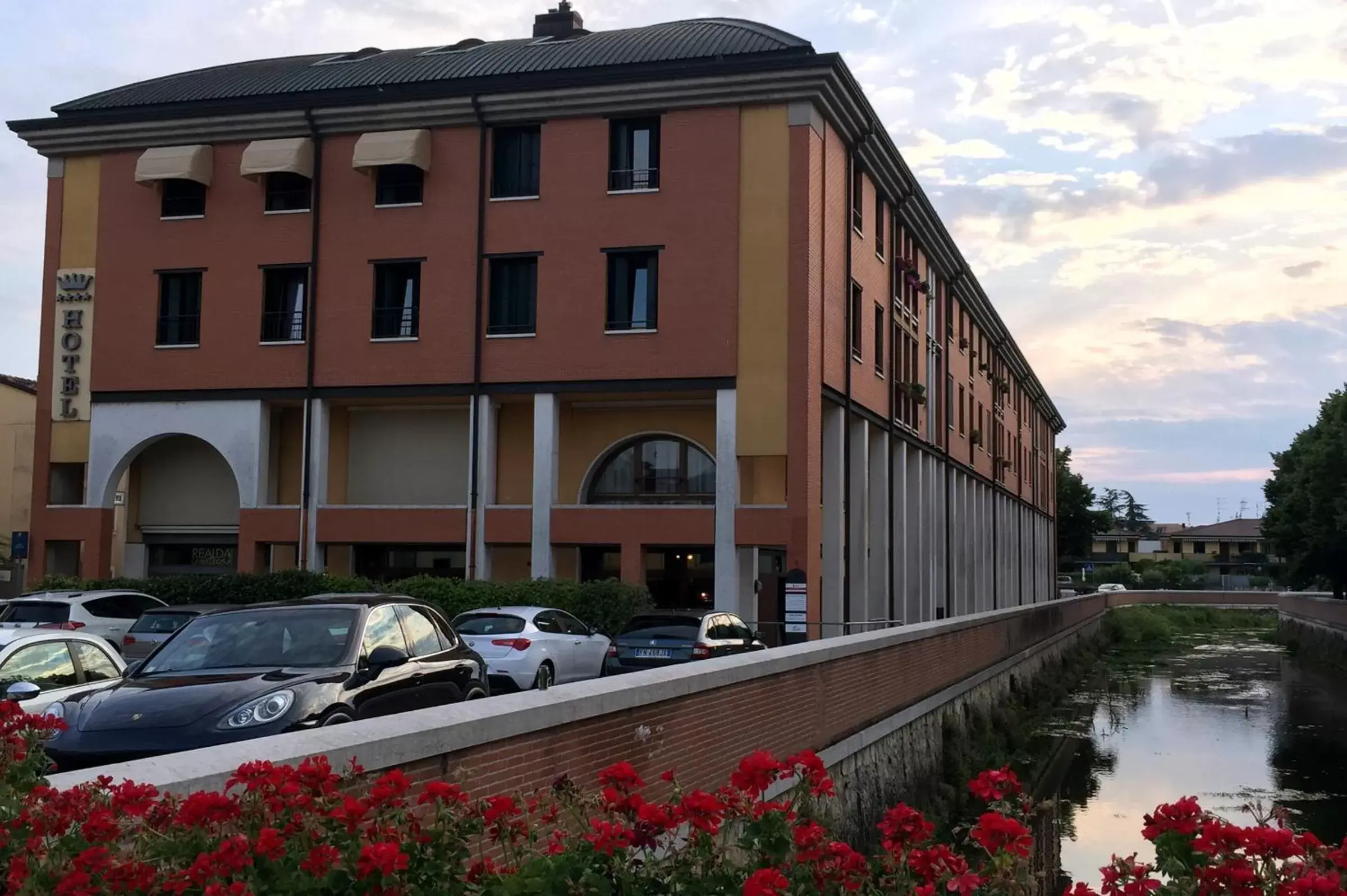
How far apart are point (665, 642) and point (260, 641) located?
898cm

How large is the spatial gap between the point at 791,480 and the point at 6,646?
17645mm

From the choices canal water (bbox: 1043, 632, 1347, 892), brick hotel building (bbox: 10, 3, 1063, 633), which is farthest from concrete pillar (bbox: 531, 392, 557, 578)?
canal water (bbox: 1043, 632, 1347, 892)

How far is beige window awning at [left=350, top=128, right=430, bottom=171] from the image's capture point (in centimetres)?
2845

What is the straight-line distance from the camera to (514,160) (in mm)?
29094

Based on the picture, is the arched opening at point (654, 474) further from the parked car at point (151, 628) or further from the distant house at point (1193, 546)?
the distant house at point (1193, 546)

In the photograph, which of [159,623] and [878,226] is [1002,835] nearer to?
[159,623]

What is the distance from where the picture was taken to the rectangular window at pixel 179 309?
30500 millimetres

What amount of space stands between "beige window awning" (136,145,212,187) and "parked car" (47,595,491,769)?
2231 cm

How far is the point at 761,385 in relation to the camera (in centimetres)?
2677

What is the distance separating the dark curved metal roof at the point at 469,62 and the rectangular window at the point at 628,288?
416 centimetres

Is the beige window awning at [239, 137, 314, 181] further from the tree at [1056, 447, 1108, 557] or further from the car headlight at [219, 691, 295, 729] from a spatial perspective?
the tree at [1056, 447, 1108, 557]

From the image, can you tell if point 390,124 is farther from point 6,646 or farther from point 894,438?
point 6,646

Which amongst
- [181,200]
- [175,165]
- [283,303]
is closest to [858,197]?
[283,303]

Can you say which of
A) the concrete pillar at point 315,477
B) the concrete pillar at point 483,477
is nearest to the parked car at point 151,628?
the concrete pillar at point 483,477
